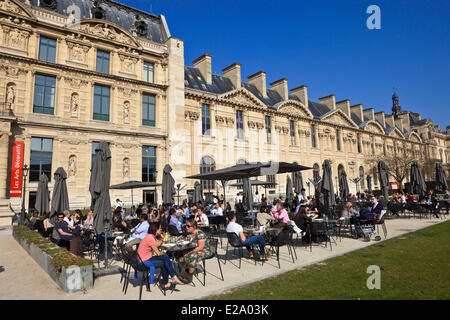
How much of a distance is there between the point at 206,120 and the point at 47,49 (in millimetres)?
15185

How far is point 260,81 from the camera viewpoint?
38281 mm

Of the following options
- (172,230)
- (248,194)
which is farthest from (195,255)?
(248,194)

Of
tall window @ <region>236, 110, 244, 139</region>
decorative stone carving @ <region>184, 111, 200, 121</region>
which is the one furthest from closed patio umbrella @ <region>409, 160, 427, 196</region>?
decorative stone carving @ <region>184, 111, 200, 121</region>

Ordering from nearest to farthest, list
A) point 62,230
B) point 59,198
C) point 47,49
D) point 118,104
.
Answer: point 62,230 → point 59,198 → point 47,49 → point 118,104

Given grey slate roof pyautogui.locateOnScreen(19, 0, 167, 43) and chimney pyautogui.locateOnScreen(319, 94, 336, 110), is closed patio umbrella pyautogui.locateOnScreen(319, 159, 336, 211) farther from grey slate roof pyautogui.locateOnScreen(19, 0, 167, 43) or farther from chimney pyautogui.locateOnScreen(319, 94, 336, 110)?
chimney pyautogui.locateOnScreen(319, 94, 336, 110)

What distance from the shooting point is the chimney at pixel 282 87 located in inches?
1551

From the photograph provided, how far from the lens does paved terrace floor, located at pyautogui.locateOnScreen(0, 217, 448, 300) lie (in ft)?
18.2

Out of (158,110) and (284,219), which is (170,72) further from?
(284,219)

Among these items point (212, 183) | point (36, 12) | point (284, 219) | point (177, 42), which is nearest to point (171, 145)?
point (212, 183)

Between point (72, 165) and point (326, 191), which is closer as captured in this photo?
point (326, 191)

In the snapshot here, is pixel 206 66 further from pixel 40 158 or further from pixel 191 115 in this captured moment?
pixel 40 158

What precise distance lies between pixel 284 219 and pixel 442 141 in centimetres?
8518

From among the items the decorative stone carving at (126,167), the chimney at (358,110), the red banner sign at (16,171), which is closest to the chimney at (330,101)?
the chimney at (358,110)

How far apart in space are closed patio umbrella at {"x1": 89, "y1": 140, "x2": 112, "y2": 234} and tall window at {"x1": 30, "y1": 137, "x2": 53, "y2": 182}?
50.5ft
